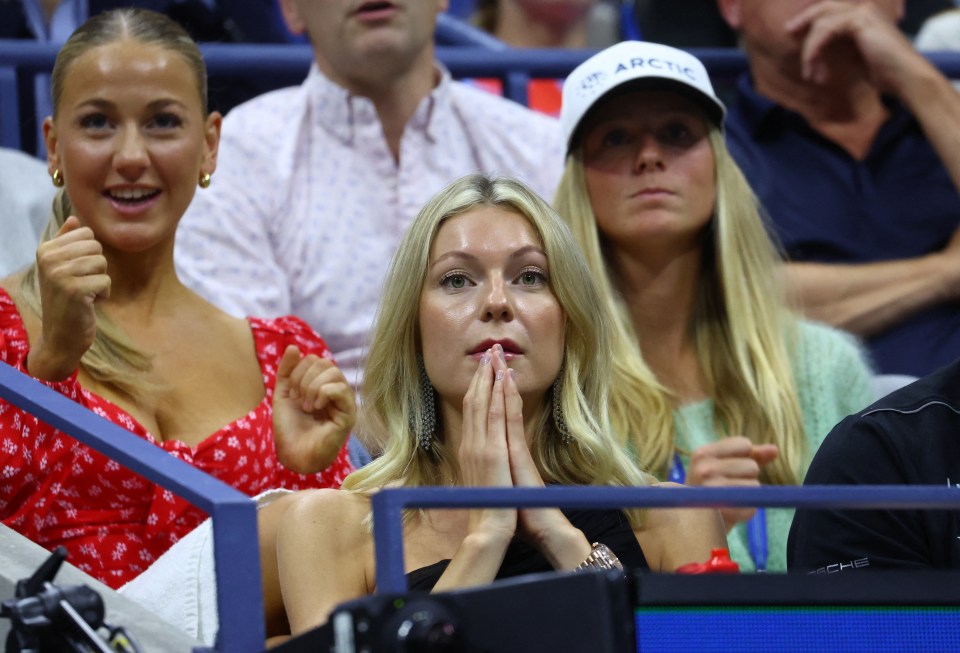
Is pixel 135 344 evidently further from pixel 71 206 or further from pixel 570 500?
pixel 570 500

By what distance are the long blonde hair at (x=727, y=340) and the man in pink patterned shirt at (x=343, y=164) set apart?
52 cm

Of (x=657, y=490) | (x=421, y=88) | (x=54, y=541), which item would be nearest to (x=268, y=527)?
(x=54, y=541)

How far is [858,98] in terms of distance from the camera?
3.93 m

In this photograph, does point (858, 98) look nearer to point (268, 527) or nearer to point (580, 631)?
point (268, 527)

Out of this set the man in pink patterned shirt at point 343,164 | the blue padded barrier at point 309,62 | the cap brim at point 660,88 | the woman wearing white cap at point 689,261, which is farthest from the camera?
the blue padded barrier at point 309,62

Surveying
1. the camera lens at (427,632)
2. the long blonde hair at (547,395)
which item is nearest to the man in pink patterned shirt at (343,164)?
the long blonde hair at (547,395)

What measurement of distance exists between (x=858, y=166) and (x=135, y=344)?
1.90m

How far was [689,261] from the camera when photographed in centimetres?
326

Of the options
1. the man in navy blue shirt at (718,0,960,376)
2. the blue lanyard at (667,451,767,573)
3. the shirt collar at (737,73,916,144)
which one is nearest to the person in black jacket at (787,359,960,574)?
the blue lanyard at (667,451,767,573)

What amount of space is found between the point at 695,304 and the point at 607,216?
256mm

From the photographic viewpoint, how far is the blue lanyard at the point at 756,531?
293 cm

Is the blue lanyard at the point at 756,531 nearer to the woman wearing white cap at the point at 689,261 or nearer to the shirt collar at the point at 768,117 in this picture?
the woman wearing white cap at the point at 689,261

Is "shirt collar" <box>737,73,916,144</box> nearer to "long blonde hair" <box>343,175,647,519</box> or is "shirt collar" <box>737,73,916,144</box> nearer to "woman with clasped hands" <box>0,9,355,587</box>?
"woman with clasped hands" <box>0,9,355,587</box>

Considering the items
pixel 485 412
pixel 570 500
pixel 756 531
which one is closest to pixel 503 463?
pixel 485 412
